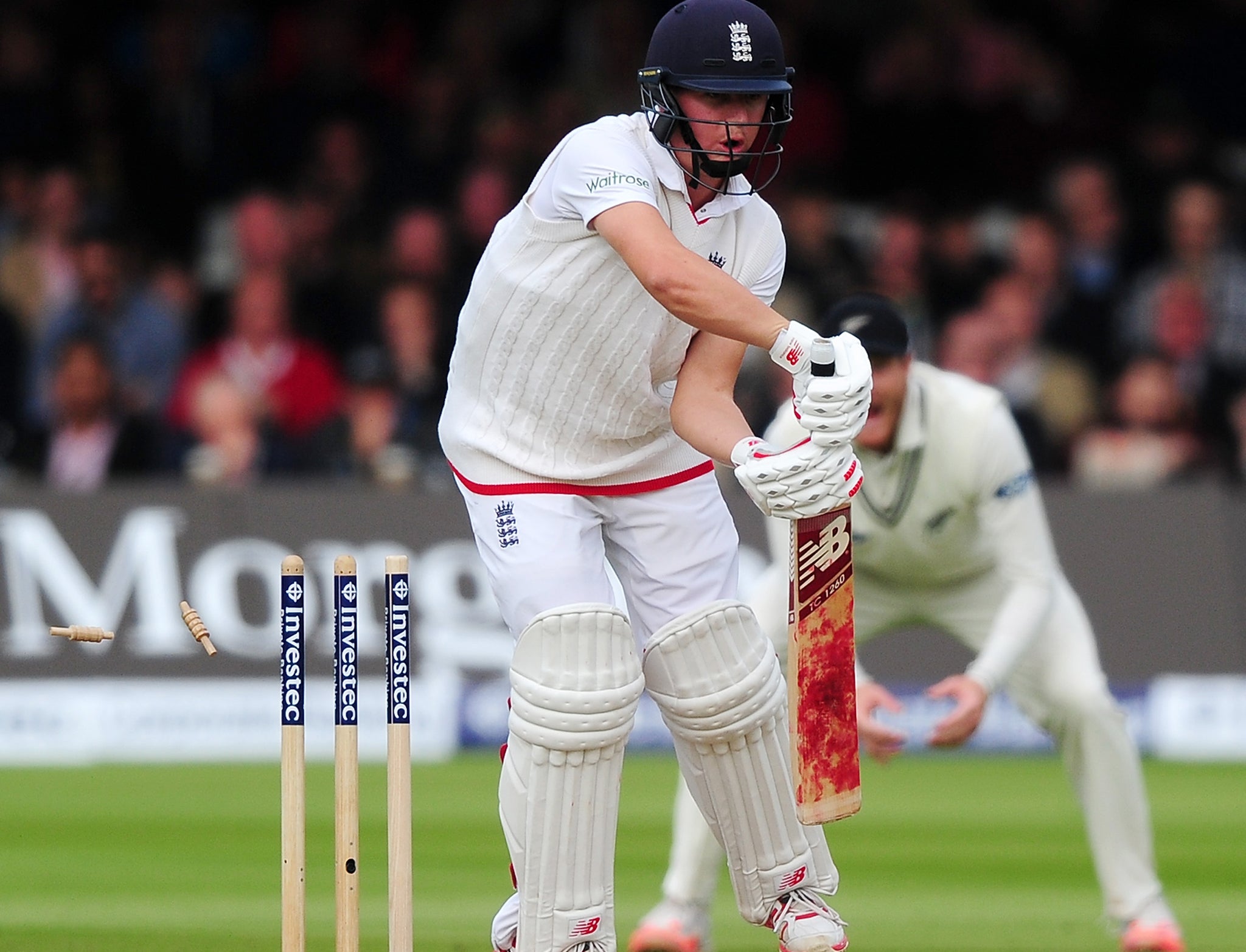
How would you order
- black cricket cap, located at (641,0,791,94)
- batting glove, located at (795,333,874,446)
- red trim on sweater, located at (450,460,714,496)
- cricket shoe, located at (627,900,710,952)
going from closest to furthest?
batting glove, located at (795,333,874,446) → black cricket cap, located at (641,0,791,94) → red trim on sweater, located at (450,460,714,496) → cricket shoe, located at (627,900,710,952)

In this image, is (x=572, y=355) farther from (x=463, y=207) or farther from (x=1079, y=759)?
(x=463, y=207)

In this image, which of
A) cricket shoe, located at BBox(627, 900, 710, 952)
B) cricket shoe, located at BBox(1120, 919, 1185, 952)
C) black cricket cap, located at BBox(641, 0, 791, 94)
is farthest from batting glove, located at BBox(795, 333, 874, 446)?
cricket shoe, located at BBox(1120, 919, 1185, 952)

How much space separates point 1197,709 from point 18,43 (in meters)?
6.07

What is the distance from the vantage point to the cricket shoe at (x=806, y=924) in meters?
3.68

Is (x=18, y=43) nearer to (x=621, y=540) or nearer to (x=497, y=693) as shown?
(x=497, y=693)

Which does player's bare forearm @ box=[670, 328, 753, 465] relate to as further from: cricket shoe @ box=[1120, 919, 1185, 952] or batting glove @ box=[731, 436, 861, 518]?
cricket shoe @ box=[1120, 919, 1185, 952]

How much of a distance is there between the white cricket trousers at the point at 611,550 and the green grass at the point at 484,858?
102 centimetres

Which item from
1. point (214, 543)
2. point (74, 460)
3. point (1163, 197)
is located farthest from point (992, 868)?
point (1163, 197)

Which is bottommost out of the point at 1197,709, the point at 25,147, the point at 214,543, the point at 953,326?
the point at 1197,709

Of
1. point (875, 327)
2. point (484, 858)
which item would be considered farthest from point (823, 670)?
point (484, 858)

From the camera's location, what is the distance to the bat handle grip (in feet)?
10.7

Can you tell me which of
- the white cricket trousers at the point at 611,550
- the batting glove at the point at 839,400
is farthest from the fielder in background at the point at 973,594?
the batting glove at the point at 839,400

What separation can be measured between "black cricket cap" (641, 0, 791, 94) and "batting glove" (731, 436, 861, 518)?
625 mm

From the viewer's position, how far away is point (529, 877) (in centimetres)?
352
